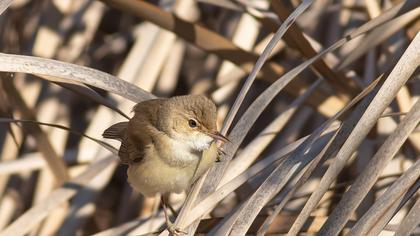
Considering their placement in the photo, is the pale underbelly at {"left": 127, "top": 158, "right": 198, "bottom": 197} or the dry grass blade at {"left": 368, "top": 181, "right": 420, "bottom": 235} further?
the pale underbelly at {"left": 127, "top": 158, "right": 198, "bottom": 197}

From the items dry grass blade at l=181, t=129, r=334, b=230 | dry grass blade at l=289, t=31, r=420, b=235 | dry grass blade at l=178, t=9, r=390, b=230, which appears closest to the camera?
dry grass blade at l=289, t=31, r=420, b=235

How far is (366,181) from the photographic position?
206cm

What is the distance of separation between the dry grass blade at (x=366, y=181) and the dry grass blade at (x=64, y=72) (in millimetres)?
837

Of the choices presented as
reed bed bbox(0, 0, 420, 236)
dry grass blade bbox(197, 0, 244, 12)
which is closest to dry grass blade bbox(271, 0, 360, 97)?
reed bed bbox(0, 0, 420, 236)

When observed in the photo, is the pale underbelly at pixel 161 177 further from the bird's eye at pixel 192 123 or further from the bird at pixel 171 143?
the bird's eye at pixel 192 123

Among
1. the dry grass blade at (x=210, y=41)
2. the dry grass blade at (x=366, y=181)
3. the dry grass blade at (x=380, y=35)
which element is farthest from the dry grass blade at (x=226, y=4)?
the dry grass blade at (x=366, y=181)

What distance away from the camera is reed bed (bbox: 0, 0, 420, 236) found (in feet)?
7.12

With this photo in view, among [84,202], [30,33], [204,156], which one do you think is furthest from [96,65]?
[204,156]

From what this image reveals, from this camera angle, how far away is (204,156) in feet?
8.77

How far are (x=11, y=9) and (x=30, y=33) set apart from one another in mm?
157

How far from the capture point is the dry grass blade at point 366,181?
2.04 metres

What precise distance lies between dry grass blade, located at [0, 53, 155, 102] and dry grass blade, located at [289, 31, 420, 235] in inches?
30.1

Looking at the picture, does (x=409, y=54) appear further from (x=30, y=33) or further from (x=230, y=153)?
(x=30, y=33)

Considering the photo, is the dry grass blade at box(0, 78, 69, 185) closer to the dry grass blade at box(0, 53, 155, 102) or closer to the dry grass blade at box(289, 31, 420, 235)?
the dry grass blade at box(0, 53, 155, 102)
